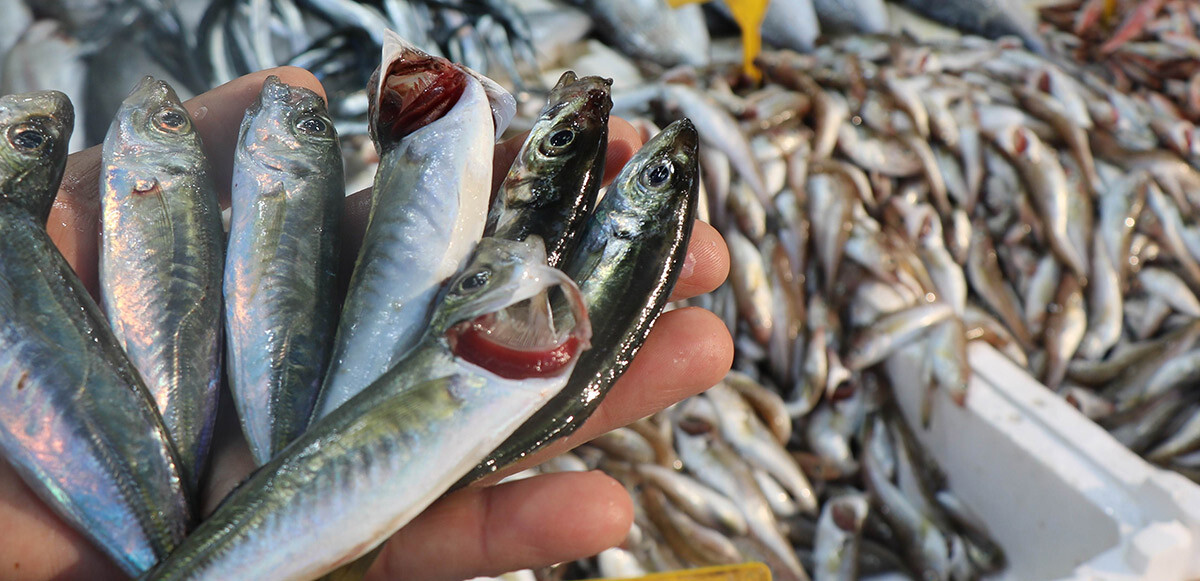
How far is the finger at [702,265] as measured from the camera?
4.99 feet

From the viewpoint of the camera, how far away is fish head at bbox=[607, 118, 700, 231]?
1305mm

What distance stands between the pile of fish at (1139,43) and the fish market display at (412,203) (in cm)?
425

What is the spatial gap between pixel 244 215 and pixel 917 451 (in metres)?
2.50

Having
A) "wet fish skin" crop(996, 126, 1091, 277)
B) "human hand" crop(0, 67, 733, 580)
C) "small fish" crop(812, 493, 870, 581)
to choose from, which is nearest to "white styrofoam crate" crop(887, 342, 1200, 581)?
"small fish" crop(812, 493, 870, 581)

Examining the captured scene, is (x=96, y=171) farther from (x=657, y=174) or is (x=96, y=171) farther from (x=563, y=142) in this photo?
(x=657, y=174)

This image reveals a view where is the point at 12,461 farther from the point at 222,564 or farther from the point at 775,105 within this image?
the point at 775,105

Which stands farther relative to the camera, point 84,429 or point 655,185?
point 655,185

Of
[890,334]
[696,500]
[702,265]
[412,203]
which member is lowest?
[696,500]

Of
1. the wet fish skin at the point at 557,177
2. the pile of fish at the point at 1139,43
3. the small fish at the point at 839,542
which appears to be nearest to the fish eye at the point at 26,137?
the wet fish skin at the point at 557,177

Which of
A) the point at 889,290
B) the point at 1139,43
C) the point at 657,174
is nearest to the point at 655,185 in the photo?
the point at 657,174

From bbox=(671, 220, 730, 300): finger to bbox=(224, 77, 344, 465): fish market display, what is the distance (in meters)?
0.67

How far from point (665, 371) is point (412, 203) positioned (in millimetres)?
515

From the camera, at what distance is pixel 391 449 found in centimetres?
92

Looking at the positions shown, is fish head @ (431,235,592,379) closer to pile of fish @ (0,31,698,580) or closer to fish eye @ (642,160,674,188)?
pile of fish @ (0,31,698,580)
